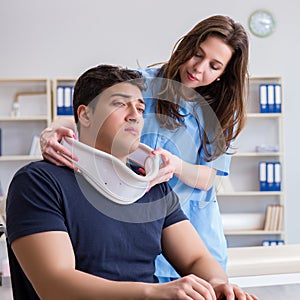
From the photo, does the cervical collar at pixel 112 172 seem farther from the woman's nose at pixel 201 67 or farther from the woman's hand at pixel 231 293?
the woman's nose at pixel 201 67

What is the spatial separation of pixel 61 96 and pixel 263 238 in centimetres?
192

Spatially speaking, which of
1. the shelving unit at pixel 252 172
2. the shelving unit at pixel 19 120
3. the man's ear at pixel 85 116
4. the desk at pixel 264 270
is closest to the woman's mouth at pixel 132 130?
the man's ear at pixel 85 116

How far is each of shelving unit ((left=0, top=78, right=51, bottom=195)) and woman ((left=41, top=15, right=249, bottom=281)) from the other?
3.12m

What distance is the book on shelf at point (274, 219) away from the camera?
4.70 metres

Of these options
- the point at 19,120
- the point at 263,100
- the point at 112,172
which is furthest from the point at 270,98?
the point at 112,172

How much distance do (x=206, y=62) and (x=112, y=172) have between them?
607mm

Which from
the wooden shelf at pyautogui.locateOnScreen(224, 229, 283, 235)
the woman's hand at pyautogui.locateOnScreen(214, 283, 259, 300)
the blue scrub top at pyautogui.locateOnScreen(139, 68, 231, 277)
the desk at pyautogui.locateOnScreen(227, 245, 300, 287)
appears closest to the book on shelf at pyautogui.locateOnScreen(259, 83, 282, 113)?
the wooden shelf at pyautogui.locateOnScreen(224, 229, 283, 235)

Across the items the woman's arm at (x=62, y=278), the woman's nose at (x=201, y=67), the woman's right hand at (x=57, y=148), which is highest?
the woman's nose at (x=201, y=67)

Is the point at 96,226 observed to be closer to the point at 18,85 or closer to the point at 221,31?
the point at 221,31

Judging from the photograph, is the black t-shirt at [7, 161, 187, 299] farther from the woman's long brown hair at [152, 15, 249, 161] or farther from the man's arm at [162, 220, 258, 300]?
the woman's long brown hair at [152, 15, 249, 161]

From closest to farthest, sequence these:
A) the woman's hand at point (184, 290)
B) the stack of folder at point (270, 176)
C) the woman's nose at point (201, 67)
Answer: the woman's hand at point (184, 290) → the woman's nose at point (201, 67) → the stack of folder at point (270, 176)

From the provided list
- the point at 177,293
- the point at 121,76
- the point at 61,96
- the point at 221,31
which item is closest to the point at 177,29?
the point at 61,96

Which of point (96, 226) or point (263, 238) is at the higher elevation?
point (96, 226)

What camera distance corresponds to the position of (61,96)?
452 cm
